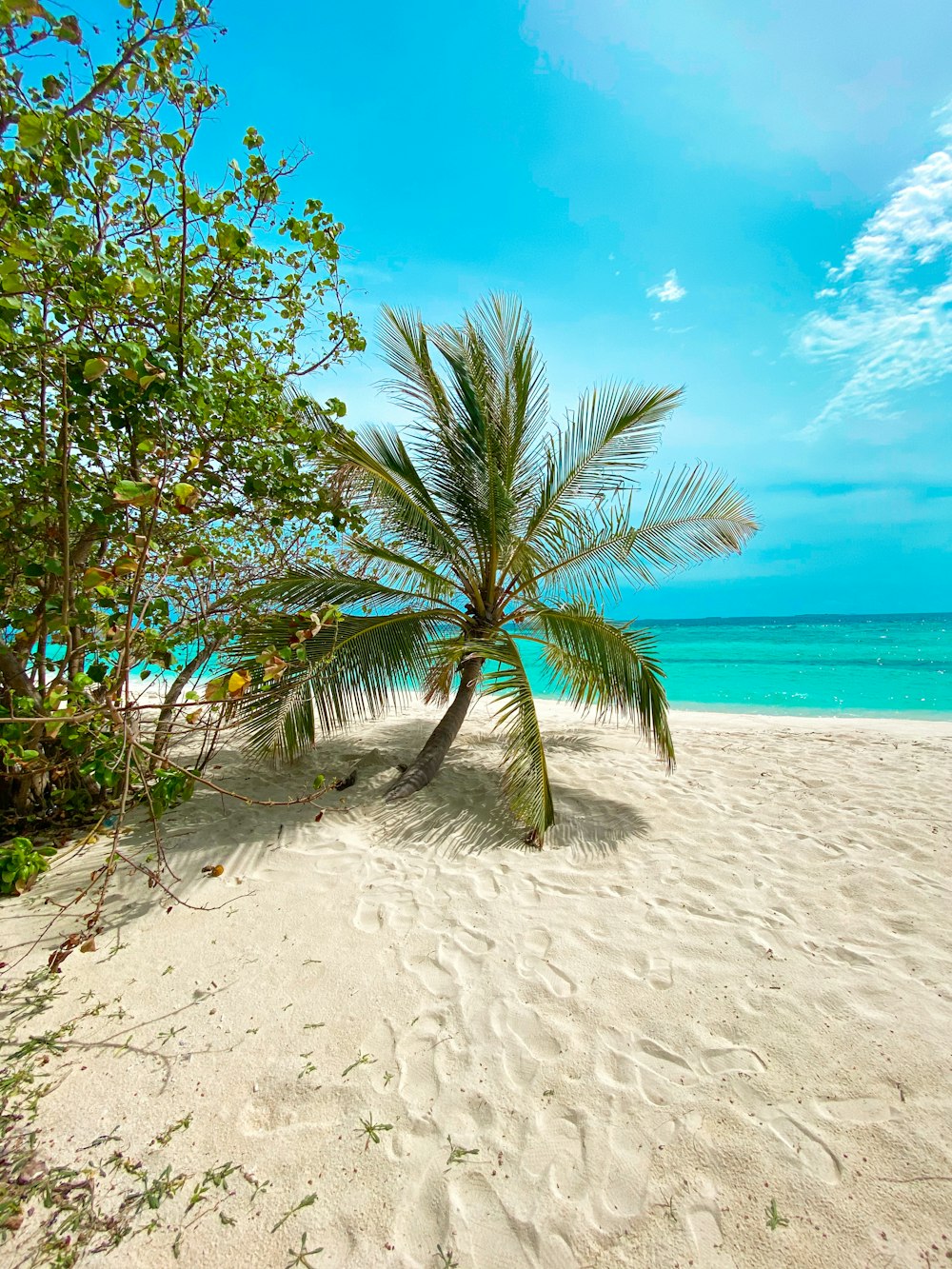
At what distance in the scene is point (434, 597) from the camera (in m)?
5.61

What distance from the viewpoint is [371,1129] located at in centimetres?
186

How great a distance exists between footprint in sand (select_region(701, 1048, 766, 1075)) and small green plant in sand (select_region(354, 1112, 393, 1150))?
1.24 meters

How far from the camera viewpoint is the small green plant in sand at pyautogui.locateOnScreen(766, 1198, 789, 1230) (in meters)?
1.63

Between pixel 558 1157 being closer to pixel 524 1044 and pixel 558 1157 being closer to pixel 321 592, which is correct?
pixel 524 1044

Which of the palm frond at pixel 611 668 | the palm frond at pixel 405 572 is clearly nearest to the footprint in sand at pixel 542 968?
the palm frond at pixel 611 668

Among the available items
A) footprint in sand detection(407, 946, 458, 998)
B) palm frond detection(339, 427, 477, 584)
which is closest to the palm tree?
palm frond detection(339, 427, 477, 584)

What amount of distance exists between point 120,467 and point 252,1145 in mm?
3292

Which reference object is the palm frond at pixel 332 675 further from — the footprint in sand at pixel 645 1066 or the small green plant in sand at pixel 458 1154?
the footprint in sand at pixel 645 1066

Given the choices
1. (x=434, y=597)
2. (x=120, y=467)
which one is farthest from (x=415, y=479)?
(x=120, y=467)

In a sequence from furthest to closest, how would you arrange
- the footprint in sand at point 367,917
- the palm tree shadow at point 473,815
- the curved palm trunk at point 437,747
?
1. the curved palm trunk at point 437,747
2. the palm tree shadow at point 473,815
3. the footprint in sand at point 367,917

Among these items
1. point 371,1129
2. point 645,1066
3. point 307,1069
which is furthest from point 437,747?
point 371,1129

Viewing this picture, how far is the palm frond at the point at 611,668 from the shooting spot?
15.2 feet

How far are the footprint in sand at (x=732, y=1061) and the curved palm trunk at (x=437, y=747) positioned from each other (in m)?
2.96

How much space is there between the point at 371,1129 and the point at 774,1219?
128cm
